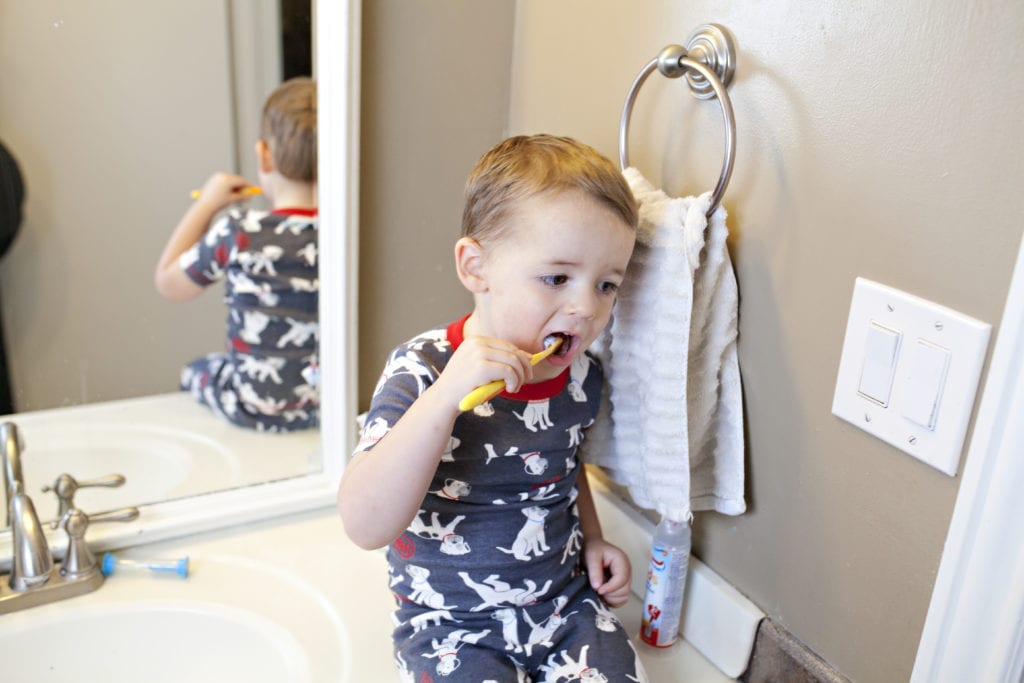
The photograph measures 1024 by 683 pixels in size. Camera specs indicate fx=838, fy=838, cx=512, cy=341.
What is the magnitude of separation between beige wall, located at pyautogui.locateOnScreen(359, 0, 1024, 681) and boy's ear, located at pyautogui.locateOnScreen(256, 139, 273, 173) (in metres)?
0.12

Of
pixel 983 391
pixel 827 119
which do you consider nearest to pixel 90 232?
pixel 827 119

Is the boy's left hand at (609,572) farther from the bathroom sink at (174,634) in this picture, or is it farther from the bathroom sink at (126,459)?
the bathroom sink at (126,459)

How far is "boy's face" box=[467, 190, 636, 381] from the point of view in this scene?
29.8 inches

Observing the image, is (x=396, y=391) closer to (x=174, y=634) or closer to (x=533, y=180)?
(x=533, y=180)

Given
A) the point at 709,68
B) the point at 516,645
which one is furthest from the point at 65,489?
the point at 709,68

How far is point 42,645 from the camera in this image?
0.92 meters

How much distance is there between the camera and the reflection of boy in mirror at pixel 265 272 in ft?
3.45

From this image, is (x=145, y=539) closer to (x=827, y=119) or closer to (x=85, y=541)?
(x=85, y=541)

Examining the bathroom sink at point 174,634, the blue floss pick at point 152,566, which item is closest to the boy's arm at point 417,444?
the bathroom sink at point 174,634

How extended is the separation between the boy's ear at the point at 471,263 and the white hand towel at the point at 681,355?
162mm

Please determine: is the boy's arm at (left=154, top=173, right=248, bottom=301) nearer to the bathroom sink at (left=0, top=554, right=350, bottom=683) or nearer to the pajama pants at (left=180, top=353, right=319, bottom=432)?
the pajama pants at (left=180, top=353, right=319, bottom=432)

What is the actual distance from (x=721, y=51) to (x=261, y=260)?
636 millimetres

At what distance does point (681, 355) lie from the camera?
0.82 meters

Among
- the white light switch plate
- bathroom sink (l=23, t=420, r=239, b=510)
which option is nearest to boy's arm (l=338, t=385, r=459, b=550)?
the white light switch plate
